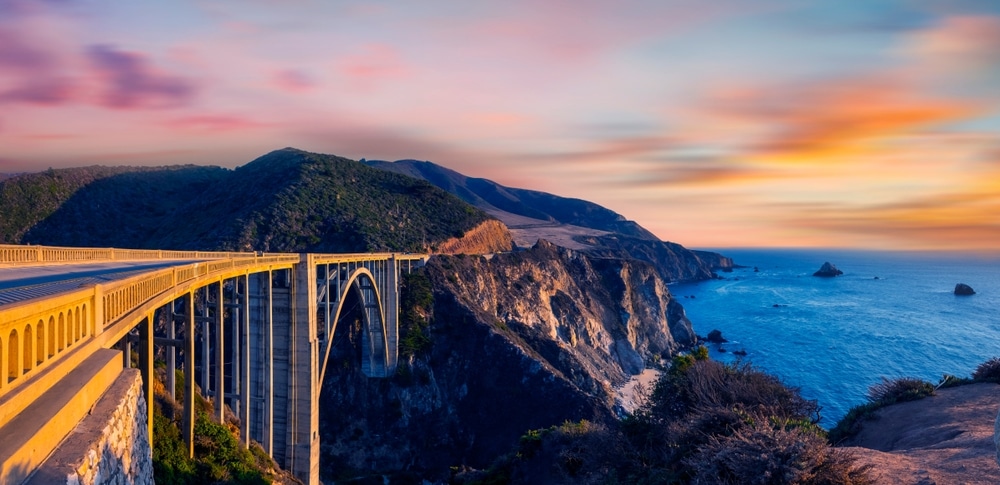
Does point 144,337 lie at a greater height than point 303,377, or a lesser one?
greater

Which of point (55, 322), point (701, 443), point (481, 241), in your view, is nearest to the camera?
point (55, 322)

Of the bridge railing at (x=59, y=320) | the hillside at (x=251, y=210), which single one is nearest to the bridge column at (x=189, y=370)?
the bridge railing at (x=59, y=320)

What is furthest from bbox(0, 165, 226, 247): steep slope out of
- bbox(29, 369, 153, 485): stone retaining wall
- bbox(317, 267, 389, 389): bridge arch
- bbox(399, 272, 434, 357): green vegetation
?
bbox(29, 369, 153, 485): stone retaining wall

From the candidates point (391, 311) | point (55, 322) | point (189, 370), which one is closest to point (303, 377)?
point (189, 370)

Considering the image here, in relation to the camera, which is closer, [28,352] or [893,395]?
[28,352]

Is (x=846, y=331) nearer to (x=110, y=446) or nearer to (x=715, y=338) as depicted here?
(x=715, y=338)

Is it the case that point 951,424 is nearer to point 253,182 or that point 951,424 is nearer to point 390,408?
point 390,408
